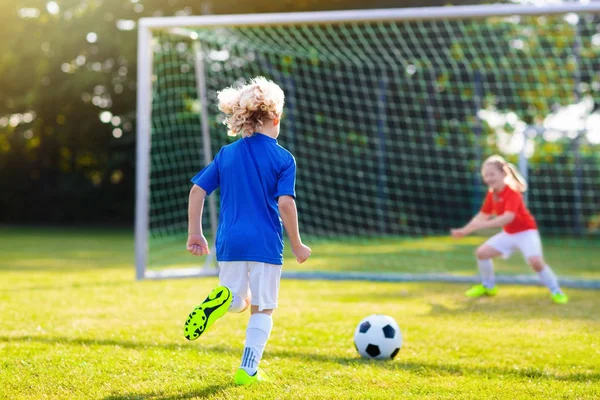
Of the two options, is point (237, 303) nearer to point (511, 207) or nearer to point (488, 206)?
point (511, 207)

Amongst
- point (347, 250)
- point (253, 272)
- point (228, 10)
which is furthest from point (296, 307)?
point (228, 10)

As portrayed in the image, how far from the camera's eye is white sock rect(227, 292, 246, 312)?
3154 mm

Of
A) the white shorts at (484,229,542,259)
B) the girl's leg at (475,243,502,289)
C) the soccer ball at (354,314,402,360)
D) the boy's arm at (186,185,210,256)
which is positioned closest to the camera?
the boy's arm at (186,185,210,256)

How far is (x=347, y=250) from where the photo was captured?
11.7 m

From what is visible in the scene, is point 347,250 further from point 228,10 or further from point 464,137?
point 228,10

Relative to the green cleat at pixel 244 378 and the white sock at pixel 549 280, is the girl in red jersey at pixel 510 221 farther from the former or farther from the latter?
the green cleat at pixel 244 378

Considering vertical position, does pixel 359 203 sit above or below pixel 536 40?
below

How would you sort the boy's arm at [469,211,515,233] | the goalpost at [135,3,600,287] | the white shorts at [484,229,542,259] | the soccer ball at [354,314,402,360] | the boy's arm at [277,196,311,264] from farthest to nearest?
the goalpost at [135,3,600,287]
the white shorts at [484,229,542,259]
the boy's arm at [469,211,515,233]
the soccer ball at [354,314,402,360]
the boy's arm at [277,196,311,264]

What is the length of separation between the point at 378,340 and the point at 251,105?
1.39m

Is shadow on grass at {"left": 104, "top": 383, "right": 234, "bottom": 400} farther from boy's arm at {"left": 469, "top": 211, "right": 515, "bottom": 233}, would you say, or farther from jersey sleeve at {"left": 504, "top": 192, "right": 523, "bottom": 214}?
jersey sleeve at {"left": 504, "top": 192, "right": 523, "bottom": 214}

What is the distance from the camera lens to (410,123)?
50.8 ft

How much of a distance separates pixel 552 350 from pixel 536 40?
36.8 feet

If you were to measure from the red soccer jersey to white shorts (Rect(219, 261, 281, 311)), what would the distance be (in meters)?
3.16

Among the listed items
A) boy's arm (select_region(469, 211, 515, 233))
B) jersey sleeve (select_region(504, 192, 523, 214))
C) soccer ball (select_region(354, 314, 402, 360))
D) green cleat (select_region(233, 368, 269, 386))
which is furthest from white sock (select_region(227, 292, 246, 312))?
jersey sleeve (select_region(504, 192, 523, 214))
